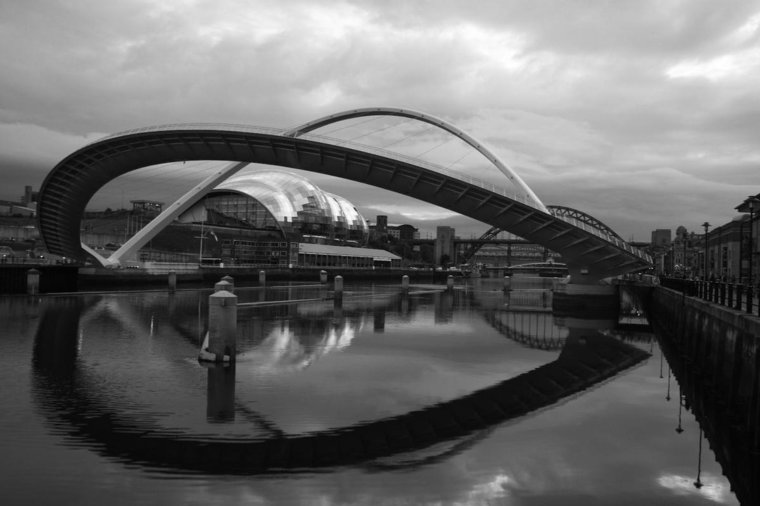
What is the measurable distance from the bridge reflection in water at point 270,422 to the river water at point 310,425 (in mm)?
59

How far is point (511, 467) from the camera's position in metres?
10.0

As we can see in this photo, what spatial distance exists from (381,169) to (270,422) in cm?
2897

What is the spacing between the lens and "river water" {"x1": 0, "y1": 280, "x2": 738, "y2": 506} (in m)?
8.83

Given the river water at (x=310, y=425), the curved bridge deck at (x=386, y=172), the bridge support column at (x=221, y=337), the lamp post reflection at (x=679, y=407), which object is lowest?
the lamp post reflection at (x=679, y=407)

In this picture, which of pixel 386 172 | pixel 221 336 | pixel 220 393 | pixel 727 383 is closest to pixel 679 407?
pixel 727 383

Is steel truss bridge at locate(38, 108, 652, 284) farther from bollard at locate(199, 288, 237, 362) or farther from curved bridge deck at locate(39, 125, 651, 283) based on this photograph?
bollard at locate(199, 288, 237, 362)

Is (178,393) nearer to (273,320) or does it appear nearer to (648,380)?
(648,380)

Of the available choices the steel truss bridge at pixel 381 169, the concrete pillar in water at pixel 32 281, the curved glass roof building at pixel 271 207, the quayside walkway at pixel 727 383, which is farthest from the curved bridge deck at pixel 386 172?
the curved glass roof building at pixel 271 207

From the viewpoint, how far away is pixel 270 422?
467 inches

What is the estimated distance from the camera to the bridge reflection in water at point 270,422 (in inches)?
391

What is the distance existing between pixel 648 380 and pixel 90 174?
45.4 metres

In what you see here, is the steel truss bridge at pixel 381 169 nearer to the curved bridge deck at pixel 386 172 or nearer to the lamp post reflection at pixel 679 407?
the curved bridge deck at pixel 386 172

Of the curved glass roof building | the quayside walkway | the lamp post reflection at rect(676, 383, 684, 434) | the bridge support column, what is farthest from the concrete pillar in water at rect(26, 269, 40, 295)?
the curved glass roof building

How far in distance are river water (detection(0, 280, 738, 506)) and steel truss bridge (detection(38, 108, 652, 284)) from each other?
629 inches
